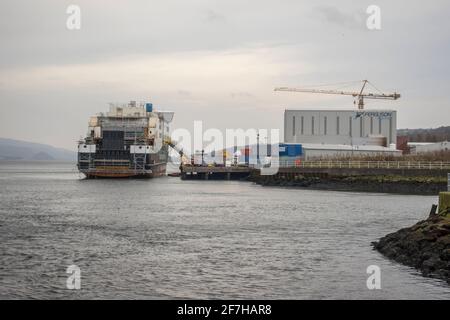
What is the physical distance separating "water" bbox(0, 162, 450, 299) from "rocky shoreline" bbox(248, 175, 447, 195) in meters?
20.2

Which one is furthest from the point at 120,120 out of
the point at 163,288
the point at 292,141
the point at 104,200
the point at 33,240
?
the point at 163,288

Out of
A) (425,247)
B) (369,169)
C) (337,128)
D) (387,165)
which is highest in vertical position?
(337,128)

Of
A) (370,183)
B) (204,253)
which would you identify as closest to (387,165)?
(370,183)

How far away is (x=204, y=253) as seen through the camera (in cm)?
2800

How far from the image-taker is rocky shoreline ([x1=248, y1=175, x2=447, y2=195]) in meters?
70.2

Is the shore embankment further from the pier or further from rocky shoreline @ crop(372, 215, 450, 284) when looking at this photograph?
rocky shoreline @ crop(372, 215, 450, 284)

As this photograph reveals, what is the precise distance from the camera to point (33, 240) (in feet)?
102

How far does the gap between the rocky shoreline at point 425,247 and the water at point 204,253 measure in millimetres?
591

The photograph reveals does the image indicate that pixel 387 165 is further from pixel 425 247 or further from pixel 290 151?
pixel 425 247

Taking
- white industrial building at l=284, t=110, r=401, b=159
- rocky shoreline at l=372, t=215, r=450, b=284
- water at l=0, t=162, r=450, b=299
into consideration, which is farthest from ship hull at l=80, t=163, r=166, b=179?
rocky shoreline at l=372, t=215, r=450, b=284

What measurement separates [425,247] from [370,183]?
52.9 metres

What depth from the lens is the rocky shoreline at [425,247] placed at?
2280cm

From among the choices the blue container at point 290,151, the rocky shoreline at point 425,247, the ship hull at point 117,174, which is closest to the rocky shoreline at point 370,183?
the blue container at point 290,151

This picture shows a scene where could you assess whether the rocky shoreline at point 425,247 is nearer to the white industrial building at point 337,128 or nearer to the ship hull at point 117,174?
the ship hull at point 117,174
